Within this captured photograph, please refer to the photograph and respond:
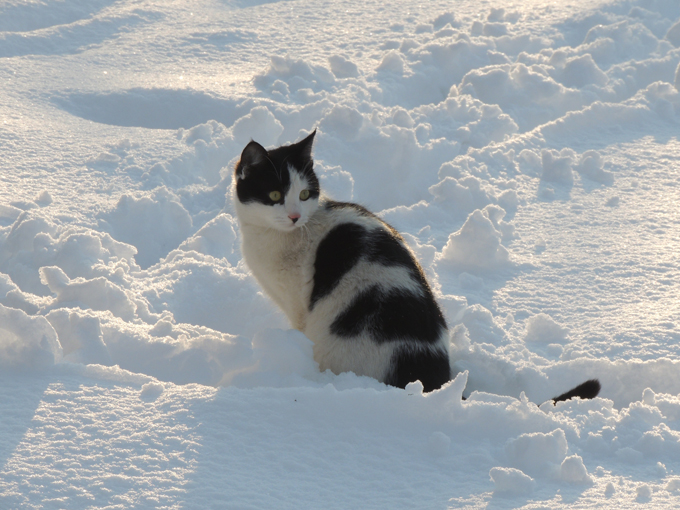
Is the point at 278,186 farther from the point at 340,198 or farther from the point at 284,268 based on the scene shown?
the point at 340,198

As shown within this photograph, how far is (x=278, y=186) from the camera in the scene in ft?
8.60

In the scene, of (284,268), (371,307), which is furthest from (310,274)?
(371,307)

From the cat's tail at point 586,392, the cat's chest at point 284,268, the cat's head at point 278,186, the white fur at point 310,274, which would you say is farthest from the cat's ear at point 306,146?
the cat's tail at point 586,392

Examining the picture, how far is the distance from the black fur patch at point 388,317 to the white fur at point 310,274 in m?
0.02

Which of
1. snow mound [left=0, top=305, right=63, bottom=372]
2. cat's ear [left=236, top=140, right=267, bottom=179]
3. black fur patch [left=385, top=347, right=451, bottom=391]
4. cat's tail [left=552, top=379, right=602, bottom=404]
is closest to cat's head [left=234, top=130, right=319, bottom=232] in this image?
cat's ear [left=236, top=140, right=267, bottom=179]

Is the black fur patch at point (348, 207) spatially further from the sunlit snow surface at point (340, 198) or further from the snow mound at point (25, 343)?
the snow mound at point (25, 343)

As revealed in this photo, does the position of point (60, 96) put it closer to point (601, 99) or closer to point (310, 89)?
point (310, 89)

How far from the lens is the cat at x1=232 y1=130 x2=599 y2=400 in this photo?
2334mm

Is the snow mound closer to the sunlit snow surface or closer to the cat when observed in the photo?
the sunlit snow surface

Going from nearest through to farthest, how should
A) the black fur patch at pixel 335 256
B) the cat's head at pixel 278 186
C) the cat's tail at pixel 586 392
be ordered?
the cat's tail at pixel 586 392 → the black fur patch at pixel 335 256 → the cat's head at pixel 278 186

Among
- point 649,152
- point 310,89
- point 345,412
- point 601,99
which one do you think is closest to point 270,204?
point 345,412

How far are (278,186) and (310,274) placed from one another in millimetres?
383

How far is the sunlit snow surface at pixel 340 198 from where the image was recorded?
1.69 meters

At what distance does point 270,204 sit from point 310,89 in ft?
9.08
